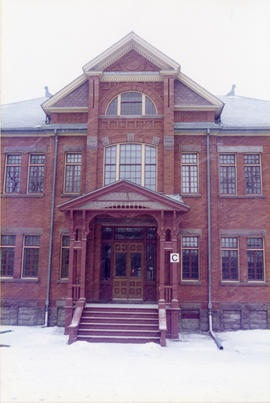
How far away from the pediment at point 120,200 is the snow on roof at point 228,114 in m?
4.64

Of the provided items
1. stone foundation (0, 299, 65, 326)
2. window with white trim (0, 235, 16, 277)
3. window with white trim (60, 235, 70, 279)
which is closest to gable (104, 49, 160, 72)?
window with white trim (60, 235, 70, 279)

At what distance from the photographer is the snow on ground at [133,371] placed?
8.07 metres

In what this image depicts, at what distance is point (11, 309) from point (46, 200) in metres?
5.24

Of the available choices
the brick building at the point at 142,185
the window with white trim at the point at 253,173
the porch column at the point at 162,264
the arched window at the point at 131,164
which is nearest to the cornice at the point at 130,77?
the brick building at the point at 142,185

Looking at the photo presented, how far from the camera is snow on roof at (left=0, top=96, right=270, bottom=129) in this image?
18203mm

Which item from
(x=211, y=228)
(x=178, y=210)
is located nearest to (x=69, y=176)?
(x=178, y=210)

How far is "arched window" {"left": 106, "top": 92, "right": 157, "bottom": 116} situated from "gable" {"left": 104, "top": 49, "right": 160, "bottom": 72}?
125 cm

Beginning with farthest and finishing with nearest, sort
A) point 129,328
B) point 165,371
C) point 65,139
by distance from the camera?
point 65,139 → point 129,328 → point 165,371

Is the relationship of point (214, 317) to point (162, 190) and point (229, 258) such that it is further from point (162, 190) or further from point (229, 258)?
point (162, 190)

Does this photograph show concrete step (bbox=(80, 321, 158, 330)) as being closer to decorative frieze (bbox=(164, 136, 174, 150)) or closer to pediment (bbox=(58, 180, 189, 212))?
pediment (bbox=(58, 180, 189, 212))

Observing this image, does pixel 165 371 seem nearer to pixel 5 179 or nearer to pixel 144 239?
pixel 144 239

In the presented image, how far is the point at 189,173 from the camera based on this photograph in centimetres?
1745

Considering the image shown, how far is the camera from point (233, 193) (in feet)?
57.1

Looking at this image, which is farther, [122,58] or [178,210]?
[122,58]
